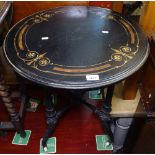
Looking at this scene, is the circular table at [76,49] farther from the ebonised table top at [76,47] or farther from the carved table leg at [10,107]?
the carved table leg at [10,107]

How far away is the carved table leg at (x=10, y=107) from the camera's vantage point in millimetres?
1318

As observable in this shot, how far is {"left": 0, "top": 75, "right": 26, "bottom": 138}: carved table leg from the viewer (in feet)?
4.32

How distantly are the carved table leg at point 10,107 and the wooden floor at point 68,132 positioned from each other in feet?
0.34

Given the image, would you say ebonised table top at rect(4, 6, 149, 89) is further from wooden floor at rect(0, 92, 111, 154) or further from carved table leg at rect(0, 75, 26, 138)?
wooden floor at rect(0, 92, 111, 154)

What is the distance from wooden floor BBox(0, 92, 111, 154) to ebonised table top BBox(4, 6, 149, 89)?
0.71 meters

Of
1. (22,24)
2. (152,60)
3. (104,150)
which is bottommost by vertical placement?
(104,150)

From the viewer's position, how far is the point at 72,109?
183cm

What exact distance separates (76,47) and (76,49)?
0.02 metres

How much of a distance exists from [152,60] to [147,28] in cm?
34

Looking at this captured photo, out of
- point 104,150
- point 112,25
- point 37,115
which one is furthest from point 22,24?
point 104,150

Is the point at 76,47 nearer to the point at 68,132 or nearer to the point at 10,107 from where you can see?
the point at 10,107

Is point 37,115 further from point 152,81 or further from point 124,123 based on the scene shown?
point 152,81

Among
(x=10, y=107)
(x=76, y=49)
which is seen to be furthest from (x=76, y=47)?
(x=10, y=107)

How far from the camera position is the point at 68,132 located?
1.68 metres
